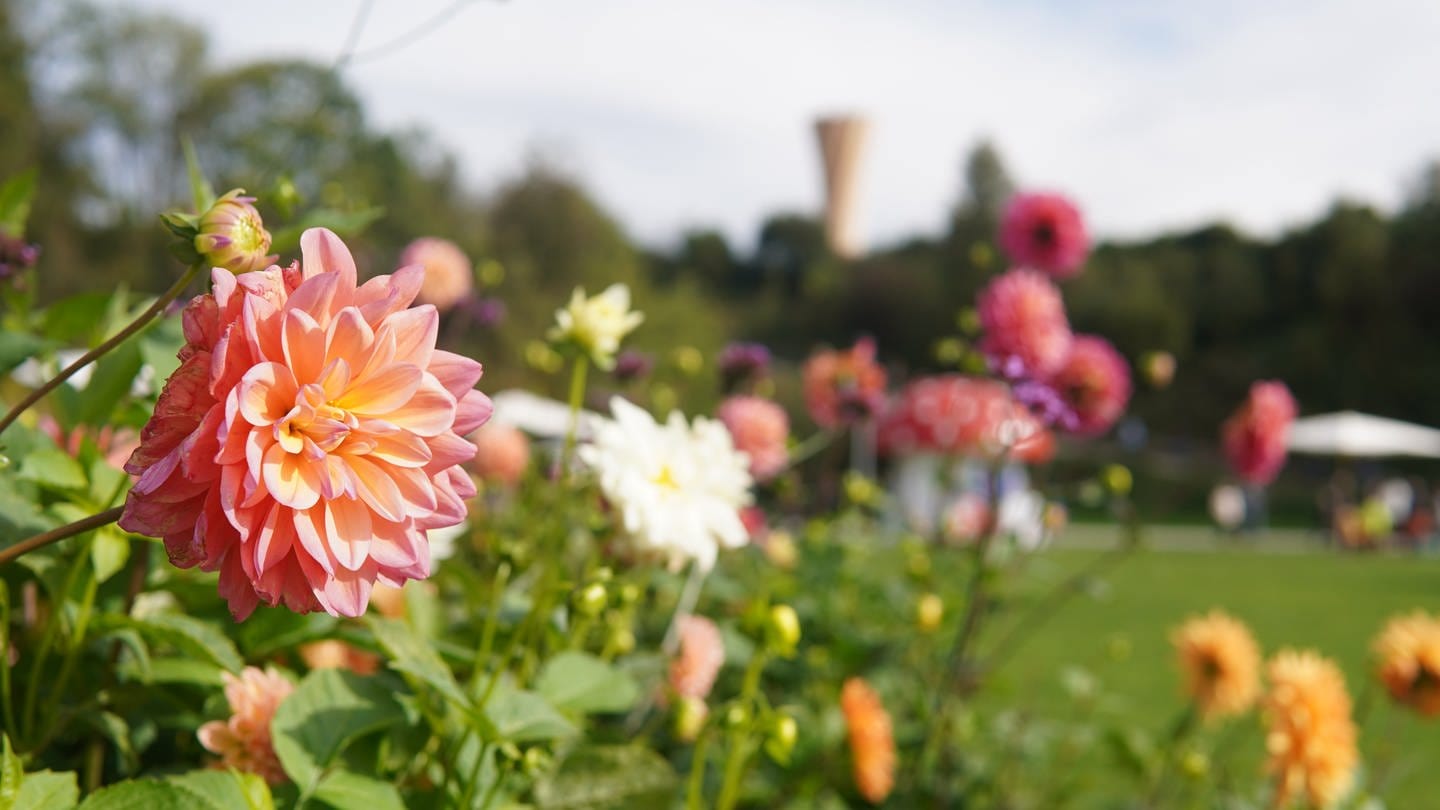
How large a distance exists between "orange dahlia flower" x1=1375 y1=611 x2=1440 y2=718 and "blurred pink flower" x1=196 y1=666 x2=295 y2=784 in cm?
184

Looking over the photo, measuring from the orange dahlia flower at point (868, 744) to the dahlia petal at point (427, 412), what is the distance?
3.90 ft

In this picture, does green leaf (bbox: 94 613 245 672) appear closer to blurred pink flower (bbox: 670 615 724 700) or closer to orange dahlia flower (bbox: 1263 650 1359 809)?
blurred pink flower (bbox: 670 615 724 700)

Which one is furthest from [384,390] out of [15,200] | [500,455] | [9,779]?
[500,455]

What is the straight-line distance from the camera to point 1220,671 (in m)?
2.25

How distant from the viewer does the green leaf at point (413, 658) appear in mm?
703

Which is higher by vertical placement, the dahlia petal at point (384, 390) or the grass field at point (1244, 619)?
the dahlia petal at point (384, 390)

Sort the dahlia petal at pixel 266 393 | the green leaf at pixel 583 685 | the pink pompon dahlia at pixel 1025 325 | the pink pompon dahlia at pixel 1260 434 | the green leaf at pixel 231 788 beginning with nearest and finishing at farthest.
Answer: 1. the dahlia petal at pixel 266 393
2. the green leaf at pixel 231 788
3. the green leaf at pixel 583 685
4. the pink pompon dahlia at pixel 1025 325
5. the pink pompon dahlia at pixel 1260 434

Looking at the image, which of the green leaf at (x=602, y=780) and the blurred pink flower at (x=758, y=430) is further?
the blurred pink flower at (x=758, y=430)

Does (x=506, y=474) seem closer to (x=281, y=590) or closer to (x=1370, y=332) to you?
(x=281, y=590)

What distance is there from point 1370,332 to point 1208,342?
5467 millimetres

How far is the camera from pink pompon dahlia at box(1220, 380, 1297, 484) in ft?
7.14

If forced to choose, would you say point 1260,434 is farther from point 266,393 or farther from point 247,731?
point 266,393

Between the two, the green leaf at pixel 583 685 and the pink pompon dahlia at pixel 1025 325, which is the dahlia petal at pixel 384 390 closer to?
the green leaf at pixel 583 685

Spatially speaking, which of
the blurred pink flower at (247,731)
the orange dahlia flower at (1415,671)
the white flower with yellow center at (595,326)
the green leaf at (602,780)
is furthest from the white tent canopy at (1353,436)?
the blurred pink flower at (247,731)
